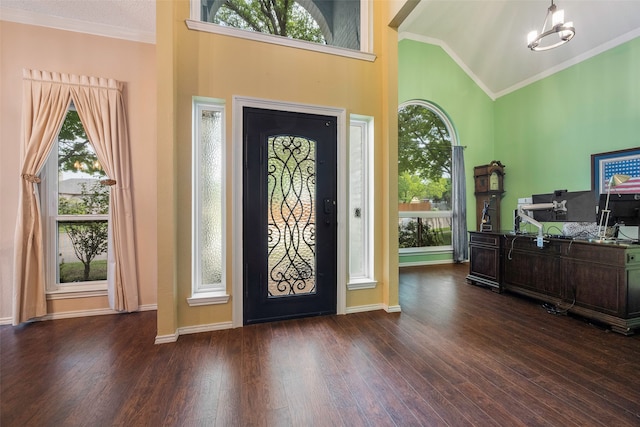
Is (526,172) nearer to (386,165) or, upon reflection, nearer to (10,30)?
(386,165)

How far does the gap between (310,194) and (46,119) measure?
2.69 meters

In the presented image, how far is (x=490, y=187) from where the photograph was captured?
5434 millimetres

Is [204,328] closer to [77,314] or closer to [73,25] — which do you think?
[77,314]

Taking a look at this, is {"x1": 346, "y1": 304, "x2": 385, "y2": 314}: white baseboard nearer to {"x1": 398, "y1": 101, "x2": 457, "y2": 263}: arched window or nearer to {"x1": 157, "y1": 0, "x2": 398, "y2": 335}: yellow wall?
{"x1": 157, "y1": 0, "x2": 398, "y2": 335}: yellow wall

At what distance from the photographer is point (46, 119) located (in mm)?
2699

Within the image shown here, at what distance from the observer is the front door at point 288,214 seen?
2.68 meters

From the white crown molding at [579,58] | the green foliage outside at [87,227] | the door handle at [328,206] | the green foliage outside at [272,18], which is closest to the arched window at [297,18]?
the green foliage outside at [272,18]

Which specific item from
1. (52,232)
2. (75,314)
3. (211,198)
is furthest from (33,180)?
(211,198)

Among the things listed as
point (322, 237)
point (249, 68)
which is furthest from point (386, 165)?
point (249, 68)

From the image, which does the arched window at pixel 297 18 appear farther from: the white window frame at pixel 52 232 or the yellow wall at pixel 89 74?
the white window frame at pixel 52 232

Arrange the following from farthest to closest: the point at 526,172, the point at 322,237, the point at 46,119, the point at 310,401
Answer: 1. the point at 526,172
2. the point at 322,237
3. the point at 46,119
4. the point at 310,401

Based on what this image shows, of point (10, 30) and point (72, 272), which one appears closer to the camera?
point (10, 30)

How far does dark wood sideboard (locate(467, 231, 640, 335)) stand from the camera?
2521 mm

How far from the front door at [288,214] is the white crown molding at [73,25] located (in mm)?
1634
